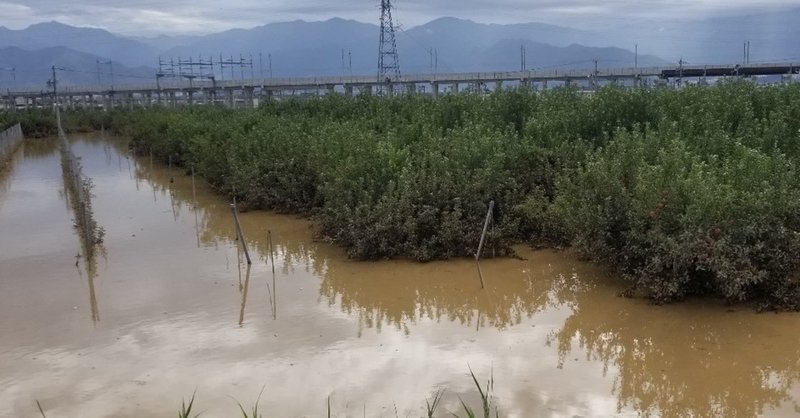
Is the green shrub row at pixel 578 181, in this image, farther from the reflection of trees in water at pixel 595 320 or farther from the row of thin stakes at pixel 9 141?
the row of thin stakes at pixel 9 141

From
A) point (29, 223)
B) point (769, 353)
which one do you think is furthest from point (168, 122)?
point (769, 353)

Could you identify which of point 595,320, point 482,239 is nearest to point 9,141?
point 482,239

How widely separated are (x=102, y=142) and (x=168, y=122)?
611 inches

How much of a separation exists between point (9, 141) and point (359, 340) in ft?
104

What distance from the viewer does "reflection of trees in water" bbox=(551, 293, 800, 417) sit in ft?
20.2

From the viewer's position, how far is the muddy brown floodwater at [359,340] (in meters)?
6.35

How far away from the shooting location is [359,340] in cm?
784

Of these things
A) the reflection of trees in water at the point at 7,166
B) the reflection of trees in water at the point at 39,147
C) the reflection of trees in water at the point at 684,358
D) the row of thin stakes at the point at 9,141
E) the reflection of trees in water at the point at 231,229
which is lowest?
the reflection of trees in water at the point at 684,358

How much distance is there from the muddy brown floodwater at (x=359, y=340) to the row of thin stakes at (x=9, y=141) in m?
19.6

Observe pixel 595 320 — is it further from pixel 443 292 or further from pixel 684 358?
pixel 443 292

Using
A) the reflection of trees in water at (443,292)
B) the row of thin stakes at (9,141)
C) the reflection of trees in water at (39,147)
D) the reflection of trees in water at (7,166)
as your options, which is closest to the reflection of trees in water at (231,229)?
the reflection of trees in water at (443,292)

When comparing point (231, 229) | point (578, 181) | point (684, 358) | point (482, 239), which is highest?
point (578, 181)

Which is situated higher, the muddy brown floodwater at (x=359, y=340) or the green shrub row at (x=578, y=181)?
the green shrub row at (x=578, y=181)

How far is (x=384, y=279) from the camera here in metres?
10.1
